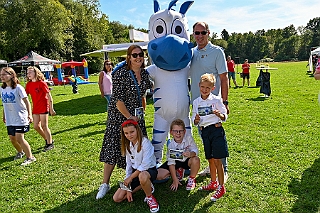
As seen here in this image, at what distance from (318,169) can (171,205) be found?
2.23 meters

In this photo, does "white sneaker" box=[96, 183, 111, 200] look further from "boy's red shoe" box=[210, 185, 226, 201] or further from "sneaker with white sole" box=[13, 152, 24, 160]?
"sneaker with white sole" box=[13, 152, 24, 160]

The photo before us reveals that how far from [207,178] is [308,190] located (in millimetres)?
1260

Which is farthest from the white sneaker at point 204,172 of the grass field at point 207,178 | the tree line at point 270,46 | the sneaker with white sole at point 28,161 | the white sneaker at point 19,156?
the tree line at point 270,46

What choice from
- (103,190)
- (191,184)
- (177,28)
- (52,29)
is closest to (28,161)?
(103,190)

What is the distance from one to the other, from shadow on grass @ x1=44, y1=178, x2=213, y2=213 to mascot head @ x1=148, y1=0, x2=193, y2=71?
5.17 ft

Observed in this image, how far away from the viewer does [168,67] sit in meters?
3.51

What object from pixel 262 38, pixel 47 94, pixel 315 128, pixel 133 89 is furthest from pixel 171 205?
pixel 262 38

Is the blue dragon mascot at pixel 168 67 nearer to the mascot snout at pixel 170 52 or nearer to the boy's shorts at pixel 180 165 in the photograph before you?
the mascot snout at pixel 170 52

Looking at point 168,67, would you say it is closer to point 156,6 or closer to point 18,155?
point 156,6

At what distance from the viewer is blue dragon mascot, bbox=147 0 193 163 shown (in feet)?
11.3

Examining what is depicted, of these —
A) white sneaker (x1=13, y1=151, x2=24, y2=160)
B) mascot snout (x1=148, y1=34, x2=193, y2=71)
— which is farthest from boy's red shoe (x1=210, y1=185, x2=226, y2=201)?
white sneaker (x1=13, y1=151, x2=24, y2=160)

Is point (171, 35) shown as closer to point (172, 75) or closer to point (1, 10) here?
point (172, 75)

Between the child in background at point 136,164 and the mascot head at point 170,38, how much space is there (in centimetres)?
85

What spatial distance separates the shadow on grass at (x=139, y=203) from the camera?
10.7 ft
